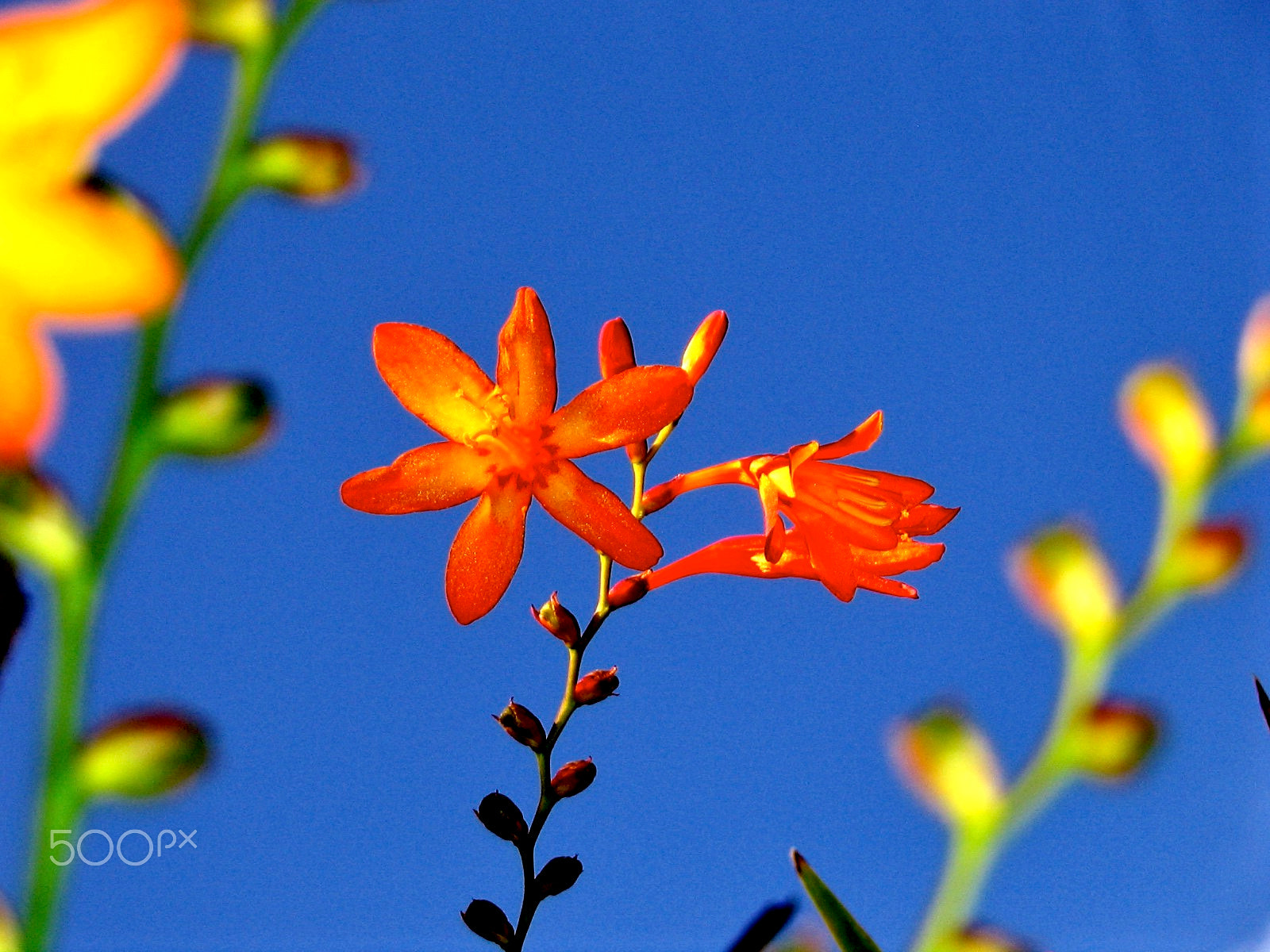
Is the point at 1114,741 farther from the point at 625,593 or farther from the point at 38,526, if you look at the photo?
the point at 38,526

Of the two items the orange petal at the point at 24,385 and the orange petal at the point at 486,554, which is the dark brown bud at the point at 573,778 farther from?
the orange petal at the point at 24,385

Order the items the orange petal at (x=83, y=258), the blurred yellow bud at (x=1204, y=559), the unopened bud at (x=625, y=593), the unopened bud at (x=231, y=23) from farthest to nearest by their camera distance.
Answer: the blurred yellow bud at (x=1204, y=559) → the unopened bud at (x=625, y=593) → the unopened bud at (x=231, y=23) → the orange petal at (x=83, y=258)

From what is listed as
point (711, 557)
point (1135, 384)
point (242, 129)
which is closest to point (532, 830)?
point (711, 557)

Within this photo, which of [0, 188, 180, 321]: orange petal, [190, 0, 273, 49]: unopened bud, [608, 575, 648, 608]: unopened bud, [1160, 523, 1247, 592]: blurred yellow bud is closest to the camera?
[0, 188, 180, 321]: orange petal

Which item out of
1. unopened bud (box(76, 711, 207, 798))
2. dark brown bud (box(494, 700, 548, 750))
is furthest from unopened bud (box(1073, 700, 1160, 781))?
unopened bud (box(76, 711, 207, 798))

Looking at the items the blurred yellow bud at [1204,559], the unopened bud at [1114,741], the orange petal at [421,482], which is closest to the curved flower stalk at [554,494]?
the orange petal at [421,482]

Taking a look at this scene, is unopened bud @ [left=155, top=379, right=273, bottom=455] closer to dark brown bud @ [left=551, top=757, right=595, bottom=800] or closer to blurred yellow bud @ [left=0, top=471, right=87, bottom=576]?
blurred yellow bud @ [left=0, top=471, right=87, bottom=576]
